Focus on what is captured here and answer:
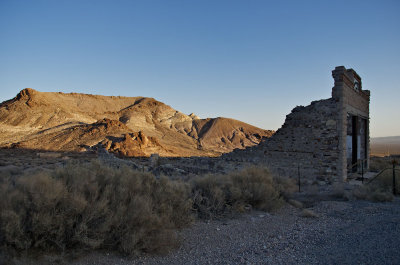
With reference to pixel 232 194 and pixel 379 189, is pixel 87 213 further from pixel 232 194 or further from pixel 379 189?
pixel 379 189

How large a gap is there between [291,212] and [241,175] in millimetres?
1759

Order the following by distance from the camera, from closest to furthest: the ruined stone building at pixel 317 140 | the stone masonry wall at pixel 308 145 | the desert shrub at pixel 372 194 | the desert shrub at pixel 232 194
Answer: the desert shrub at pixel 232 194 → the desert shrub at pixel 372 194 → the ruined stone building at pixel 317 140 → the stone masonry wall at pixel 308 145

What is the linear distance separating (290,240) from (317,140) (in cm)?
734

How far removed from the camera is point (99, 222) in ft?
12.9

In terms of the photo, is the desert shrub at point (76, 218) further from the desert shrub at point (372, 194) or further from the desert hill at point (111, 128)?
the desert hill at point (111, 128)

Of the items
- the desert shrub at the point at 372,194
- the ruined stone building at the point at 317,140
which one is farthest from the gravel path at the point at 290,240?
the ruined stone building at the point at 317,140

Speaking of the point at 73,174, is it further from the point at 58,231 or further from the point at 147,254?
the point at 147,254

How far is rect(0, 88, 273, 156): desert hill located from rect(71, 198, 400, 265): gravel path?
28.5 metres

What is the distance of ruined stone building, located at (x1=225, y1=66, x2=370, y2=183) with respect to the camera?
35.5ft

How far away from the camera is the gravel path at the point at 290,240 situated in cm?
390

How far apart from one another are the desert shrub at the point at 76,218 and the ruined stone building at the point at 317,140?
8.17 metres

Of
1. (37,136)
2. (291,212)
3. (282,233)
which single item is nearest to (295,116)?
(291,212)

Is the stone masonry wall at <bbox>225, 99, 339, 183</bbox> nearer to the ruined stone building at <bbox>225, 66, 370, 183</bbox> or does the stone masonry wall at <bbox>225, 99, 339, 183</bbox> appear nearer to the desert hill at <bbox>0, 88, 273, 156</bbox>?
the ruined stone building at <bbox>225, 66, 370, 183</bbox>

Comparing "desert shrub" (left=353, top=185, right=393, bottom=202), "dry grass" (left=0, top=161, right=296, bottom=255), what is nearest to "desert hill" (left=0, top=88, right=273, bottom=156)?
"desert shrub" (left=353, top=185, right=393, bottom=202)
